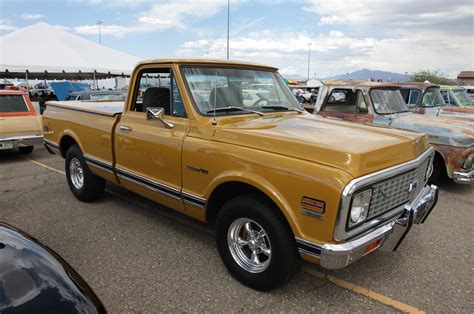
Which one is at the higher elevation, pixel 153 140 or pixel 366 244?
pixel 153 140

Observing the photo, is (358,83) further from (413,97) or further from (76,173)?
(76,173)

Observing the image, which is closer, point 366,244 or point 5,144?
point 366,244

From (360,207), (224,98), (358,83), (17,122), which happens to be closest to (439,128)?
(358,83)

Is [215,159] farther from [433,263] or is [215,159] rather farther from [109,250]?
[433,263]

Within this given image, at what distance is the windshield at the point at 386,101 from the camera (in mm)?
6895

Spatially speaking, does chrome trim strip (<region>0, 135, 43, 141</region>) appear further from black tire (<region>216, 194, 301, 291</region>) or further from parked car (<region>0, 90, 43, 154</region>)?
black tire (<region>216, 194, 301, 291</region>)

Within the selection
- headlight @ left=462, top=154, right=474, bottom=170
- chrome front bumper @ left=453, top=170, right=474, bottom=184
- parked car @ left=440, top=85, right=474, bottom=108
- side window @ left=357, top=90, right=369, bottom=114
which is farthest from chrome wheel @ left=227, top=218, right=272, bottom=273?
parked car @ left=440, top=85, right=474, bottom=108

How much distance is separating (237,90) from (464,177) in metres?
4.16

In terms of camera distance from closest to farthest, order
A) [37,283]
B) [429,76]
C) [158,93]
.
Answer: [37,283] → [158,93] → [429,76]

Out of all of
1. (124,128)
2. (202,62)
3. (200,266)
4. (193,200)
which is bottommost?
(200,266)

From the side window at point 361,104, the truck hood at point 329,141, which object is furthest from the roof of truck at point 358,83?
the truck hood at point 329,141

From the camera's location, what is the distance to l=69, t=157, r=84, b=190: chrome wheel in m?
5.34

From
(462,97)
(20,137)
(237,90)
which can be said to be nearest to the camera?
(237,90)

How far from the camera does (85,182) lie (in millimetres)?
5148
